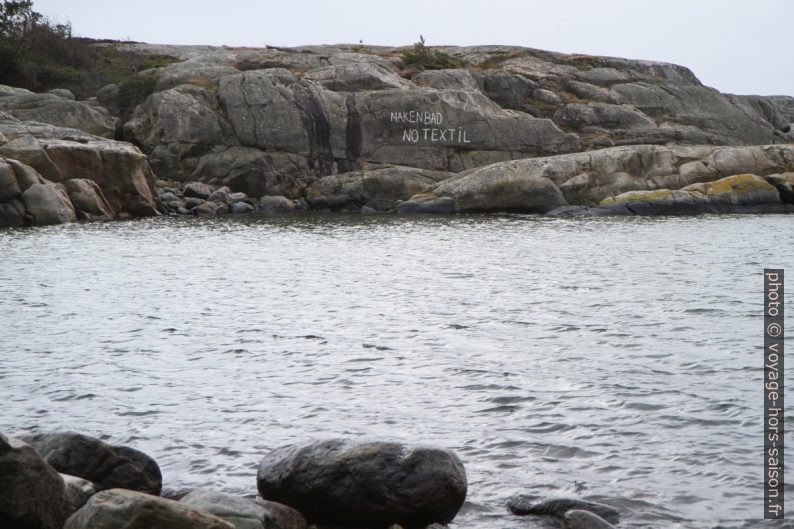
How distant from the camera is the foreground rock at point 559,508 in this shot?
26.4 feet

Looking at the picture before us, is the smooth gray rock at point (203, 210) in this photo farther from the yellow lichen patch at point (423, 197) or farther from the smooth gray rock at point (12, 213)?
the yellow lichen patch at point (423, 197)

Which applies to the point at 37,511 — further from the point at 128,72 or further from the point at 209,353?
the point at 128,72

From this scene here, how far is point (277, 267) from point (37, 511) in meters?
21.2

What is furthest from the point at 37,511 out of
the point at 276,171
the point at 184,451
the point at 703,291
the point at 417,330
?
the point at 276,171

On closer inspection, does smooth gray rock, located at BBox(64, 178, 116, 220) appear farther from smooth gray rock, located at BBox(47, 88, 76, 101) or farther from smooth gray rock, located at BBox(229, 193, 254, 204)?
smooth gray rock, located at BBox(47, 88, 76, 101)

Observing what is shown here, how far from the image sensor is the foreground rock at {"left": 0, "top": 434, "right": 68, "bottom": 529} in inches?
273

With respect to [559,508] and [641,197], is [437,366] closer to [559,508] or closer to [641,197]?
[559,508]

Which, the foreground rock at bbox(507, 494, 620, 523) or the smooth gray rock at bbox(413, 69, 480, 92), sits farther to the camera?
the smooth gray rock at bbox(413, 69, 480, 92)

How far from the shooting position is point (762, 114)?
80.7 meters

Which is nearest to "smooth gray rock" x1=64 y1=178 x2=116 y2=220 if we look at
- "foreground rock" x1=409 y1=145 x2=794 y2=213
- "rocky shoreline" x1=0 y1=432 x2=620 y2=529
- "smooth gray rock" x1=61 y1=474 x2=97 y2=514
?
"foreground rock" x1=409 y1=145 x2=794 y2=213

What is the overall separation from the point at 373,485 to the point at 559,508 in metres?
1.74

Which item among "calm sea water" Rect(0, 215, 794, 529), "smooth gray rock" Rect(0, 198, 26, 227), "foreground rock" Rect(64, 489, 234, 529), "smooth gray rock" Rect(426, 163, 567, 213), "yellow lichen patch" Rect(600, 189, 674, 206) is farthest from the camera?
"smooth gray rock" Rect(426, 163, 567, 213)

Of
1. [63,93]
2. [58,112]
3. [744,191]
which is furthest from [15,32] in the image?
[744,191]

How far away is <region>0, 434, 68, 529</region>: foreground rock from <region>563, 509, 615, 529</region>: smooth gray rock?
431 cm
